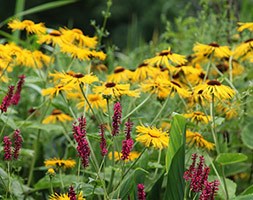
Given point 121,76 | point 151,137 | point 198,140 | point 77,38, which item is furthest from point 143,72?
point 151,137

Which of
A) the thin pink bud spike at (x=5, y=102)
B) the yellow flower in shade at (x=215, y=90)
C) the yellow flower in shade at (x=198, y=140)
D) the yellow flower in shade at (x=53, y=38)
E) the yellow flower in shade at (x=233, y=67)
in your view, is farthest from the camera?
the yellow flower in shade at (x=233, y=67)

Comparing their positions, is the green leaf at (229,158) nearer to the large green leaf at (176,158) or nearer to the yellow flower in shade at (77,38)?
the large green leaf at (176,158)

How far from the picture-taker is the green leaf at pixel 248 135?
2.27 metres

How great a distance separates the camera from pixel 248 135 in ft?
7.55

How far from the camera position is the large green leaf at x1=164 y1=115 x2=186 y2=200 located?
166 centimetres

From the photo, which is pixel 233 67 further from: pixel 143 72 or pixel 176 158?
pixel 176 158

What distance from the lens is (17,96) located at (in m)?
1.87

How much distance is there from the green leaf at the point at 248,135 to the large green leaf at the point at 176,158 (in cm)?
62

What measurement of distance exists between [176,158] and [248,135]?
71cm

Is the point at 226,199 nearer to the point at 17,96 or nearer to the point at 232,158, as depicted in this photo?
the point at 232,158

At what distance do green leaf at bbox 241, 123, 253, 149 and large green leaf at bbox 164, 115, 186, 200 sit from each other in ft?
2.04

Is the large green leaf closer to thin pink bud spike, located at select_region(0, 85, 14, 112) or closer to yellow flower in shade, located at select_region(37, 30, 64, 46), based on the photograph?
thin pink bud spike, located at select_region(0, 85, 14, 112)

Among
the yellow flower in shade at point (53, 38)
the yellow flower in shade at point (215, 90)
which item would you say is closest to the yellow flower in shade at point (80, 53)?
the yellow flower in shade at point (53, 38)

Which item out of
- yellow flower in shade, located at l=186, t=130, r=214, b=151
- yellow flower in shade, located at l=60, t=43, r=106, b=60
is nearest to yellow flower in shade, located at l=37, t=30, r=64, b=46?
yellow flower in shade, located at l=60, t=43, r=106, b=60
